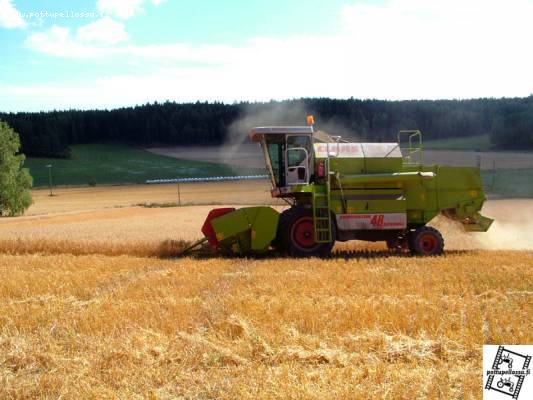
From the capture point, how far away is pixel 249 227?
534 inches

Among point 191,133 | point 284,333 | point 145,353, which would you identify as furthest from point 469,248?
point 191,133

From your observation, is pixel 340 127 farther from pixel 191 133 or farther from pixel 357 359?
pixel 191 133

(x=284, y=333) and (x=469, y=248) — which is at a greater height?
(x=284, y=333)

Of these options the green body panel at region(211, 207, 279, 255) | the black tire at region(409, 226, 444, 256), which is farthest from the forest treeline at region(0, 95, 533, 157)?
the green body panel at region(211, 207, 279, 255)

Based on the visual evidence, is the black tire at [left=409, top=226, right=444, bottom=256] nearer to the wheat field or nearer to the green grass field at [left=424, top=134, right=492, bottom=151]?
the wheat field

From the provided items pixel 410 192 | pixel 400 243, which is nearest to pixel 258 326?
pixel 410 192

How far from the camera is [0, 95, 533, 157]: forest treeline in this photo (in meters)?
43.3

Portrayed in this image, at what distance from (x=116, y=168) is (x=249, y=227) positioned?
189 ft

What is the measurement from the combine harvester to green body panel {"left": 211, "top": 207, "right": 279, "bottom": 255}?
0.02m

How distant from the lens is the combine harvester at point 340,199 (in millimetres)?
13617

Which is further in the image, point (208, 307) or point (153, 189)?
point (153, 189)

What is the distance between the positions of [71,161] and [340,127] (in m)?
60.8

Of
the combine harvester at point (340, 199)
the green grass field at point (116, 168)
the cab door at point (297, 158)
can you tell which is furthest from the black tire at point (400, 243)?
the green grass field at point (116, 168)

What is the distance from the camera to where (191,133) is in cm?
7081
